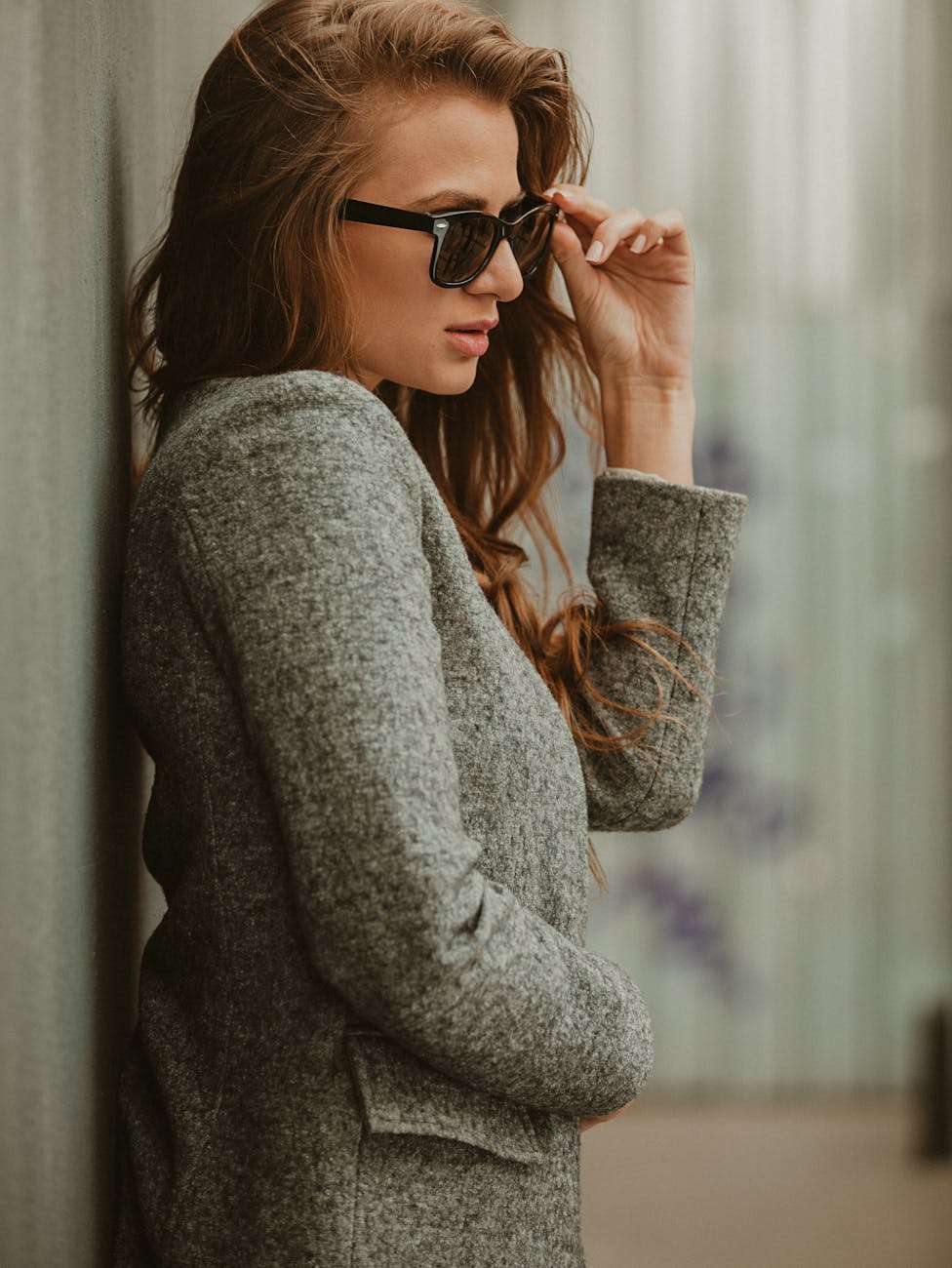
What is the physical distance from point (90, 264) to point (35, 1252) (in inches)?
24.7

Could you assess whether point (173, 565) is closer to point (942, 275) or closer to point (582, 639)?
point (582, 639)

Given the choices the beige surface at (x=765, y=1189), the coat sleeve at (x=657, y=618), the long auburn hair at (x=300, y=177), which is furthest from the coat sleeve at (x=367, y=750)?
the beige surface at (x=765, y=1189)

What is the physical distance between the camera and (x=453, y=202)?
2.89 ft

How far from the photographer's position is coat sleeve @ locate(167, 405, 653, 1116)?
0.62 metres

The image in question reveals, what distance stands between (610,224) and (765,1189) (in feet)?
6.31

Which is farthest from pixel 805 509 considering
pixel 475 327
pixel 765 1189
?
pixel 475 327

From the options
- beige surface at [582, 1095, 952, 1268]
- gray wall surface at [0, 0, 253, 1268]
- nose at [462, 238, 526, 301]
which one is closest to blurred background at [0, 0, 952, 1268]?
beige surface at [582, 1095, 952, 1268]

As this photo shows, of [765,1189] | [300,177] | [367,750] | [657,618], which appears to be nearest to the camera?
[367,750]

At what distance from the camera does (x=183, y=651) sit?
2.36 ft

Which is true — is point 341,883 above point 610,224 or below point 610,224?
below

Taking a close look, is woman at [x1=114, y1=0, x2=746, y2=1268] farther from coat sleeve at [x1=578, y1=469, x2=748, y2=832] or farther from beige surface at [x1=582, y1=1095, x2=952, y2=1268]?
beige surface at [x1=582, y1=1095, x2=952, y2=1268]

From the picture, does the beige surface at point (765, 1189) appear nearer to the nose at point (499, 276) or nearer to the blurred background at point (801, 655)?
the blurred background at point (801, 655)

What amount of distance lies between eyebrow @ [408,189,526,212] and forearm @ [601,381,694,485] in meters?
0.29

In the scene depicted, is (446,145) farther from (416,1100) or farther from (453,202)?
(416,1100)
